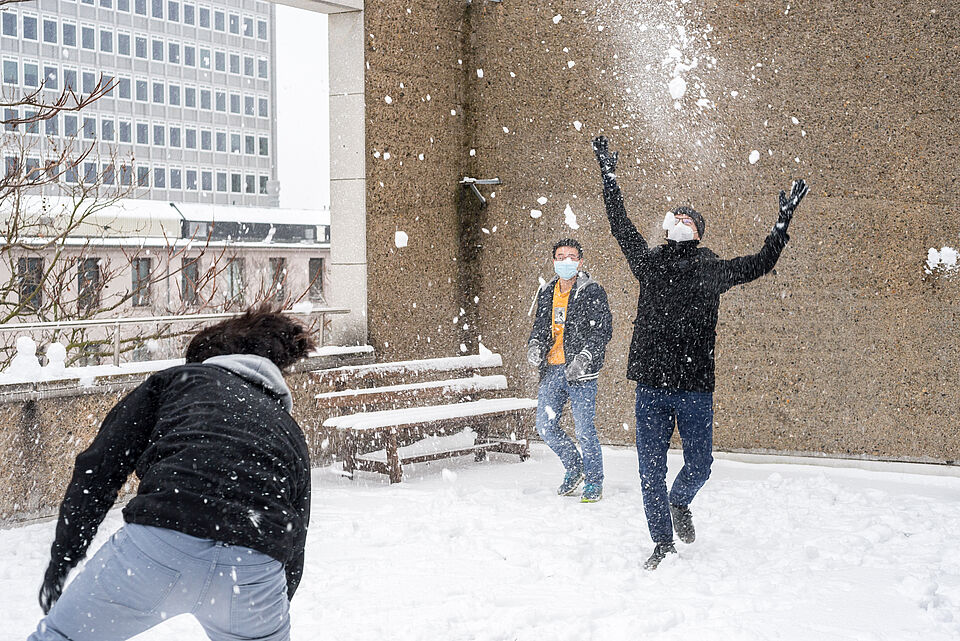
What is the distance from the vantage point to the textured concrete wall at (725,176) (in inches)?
323

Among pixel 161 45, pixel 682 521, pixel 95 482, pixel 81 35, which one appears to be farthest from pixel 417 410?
pixel 161 45

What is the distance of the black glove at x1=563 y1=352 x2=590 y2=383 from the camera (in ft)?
22.8

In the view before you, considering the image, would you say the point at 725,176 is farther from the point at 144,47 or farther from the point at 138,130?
the point at 144,47

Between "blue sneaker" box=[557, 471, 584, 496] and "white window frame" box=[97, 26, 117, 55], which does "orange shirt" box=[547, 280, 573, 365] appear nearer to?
"blue sneaker" box=[557, 471, 584, 496]

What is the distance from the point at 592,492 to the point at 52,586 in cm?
493

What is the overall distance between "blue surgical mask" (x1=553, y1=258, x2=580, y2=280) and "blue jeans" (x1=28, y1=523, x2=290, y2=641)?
5.02 metres

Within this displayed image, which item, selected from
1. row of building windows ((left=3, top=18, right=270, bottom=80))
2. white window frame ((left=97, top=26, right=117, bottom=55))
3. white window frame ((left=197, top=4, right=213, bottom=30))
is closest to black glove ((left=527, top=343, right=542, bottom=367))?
row of building windows ((left=3, top=18, right=270, bottom=80))

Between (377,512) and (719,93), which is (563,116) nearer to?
(719,93)

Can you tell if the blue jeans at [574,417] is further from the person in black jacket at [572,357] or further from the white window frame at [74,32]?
the white window frame at [74,32]

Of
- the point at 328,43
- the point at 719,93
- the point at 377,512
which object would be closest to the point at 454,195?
the point at 328,43

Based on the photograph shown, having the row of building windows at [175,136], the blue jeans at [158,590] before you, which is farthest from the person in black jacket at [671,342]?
the row of building windows at [175,136]

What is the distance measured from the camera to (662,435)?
5.44m

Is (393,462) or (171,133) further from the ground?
(171,133)

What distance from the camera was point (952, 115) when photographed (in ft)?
26.3
